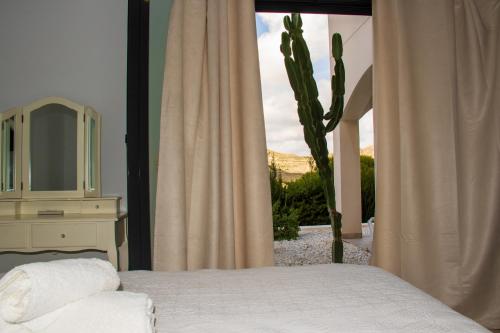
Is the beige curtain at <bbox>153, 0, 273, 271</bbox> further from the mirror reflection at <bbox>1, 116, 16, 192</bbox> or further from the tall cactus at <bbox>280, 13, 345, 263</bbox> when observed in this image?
the mirror reflection at <bbox>1, 116, 16, 192</bbox>

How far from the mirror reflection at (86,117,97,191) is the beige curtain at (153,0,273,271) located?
0.46 metres

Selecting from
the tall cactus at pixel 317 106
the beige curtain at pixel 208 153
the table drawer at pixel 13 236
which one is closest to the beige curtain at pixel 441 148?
the tall cactus at pixel 317 106

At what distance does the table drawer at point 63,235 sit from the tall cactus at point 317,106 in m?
1.44

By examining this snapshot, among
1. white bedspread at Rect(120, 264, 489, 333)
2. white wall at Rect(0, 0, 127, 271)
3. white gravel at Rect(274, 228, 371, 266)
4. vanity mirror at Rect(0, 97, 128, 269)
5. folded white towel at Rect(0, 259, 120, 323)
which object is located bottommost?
white gravel at Rect(274, 228, 371, 266)

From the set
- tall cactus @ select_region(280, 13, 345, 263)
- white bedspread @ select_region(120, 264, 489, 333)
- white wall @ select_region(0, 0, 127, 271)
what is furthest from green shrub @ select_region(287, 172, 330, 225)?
white bedspread @ select_region(120, 264, 489, 333)

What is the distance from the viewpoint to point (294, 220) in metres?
4.49

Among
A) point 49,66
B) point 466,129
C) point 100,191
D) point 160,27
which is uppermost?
point 160,27

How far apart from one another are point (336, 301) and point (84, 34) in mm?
2279

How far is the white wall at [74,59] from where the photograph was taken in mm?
2379

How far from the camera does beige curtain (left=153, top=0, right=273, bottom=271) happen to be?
1976 millimetres

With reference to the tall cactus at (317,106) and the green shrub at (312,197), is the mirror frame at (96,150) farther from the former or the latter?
the green shrub at (312,197)

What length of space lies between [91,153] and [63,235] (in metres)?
0.49

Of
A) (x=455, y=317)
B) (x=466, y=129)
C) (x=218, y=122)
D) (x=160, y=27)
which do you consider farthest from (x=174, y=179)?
(x=466, y=129)

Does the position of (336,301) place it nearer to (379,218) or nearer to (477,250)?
(379,218)
